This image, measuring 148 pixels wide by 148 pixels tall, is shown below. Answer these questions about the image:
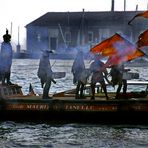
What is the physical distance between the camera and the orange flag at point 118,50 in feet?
58.3

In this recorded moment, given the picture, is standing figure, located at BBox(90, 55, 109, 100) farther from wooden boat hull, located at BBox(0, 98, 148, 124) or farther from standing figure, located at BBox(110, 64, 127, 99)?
wooden boat hull, located at BBox(0, 98, 148, 124)

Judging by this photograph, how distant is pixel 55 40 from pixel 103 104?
188ft

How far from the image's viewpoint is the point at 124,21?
70062 mm

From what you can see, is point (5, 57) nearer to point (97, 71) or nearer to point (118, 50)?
point (97, 71)

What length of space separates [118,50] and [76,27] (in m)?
56.3

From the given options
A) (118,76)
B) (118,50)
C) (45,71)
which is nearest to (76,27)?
(118,50)

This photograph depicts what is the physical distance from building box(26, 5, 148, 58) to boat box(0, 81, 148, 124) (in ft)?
165

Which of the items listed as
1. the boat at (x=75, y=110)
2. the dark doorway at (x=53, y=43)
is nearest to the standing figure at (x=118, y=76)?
the boat at (x=75, y=110)

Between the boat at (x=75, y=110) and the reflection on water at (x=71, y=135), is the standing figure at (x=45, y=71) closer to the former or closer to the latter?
the boat at (x=75, y=110)

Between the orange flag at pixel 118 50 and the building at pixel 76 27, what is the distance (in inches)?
1924

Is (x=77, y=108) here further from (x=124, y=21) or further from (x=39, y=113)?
(x=124, y=21)

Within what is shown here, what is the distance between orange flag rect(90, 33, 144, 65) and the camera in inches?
700

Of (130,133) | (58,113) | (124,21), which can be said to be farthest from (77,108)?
(124,21)

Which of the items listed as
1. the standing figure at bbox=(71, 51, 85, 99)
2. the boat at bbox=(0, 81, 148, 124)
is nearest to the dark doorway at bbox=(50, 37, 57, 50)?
the standing figure at bbox=(71, 51, 85, 99)
